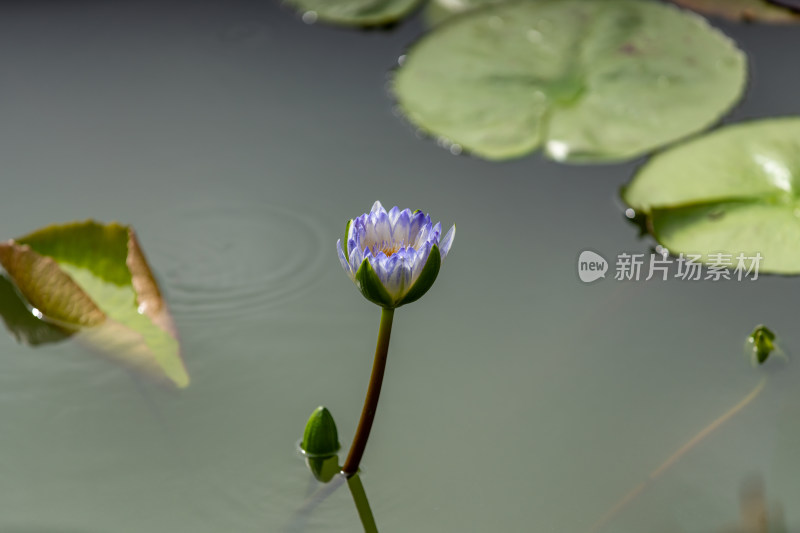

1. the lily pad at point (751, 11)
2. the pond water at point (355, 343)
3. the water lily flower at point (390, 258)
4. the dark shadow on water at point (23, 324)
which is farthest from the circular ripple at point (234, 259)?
the lily pad at point (751, 11)

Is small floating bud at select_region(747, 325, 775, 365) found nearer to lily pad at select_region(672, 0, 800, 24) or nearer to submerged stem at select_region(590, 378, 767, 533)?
submerged stem at select_region(590, 378, 767, 533)

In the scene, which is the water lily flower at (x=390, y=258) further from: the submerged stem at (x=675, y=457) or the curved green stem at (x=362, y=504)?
the submerged stem at (x=675, y=457)

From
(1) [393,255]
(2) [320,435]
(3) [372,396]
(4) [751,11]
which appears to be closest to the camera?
(1) [393,255]

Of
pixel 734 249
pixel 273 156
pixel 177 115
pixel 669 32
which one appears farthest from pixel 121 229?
pixel 669 32

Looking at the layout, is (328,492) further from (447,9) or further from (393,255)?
(447,9)

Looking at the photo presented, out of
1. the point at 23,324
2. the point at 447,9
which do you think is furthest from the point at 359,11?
the point at 23,324

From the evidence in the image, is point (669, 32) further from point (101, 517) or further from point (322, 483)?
point (101, 517)
